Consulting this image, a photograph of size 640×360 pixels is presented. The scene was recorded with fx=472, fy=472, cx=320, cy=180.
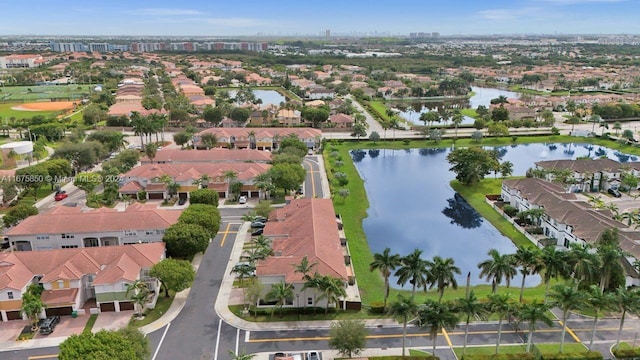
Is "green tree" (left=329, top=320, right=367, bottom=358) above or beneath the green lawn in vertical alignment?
above

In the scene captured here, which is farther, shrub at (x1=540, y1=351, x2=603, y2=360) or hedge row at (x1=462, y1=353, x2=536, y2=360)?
hedge row at (x1=462, y1=353, x2=536, y2=360)

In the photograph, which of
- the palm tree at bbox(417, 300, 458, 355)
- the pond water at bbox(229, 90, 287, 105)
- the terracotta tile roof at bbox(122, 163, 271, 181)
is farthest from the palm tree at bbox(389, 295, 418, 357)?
the pond water at bbox(229, 90, 287, 105)

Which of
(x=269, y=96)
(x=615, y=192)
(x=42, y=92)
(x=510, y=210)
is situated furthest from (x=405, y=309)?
(x=42, y=92)

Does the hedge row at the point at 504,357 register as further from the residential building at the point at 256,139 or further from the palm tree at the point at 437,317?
the residential building at the point at 256,139

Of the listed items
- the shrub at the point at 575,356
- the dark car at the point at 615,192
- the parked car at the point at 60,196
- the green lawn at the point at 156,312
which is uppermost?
the dark car at the point at 615,192

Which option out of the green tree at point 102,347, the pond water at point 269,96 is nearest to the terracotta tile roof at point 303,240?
the green tree at point 102,347

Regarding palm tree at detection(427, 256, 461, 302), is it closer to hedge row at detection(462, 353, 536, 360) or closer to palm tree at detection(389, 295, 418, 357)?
palm tree at detection(389, 295, 418, 357)

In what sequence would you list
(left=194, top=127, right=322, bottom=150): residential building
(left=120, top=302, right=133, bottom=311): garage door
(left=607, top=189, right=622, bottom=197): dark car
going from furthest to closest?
(left=194, top=127, right=322, bottom=150): residential building
(left=607, top=189, right=622, bottom=197): dark car
(left=120, top=302, right=133, bottom=311): garage door
